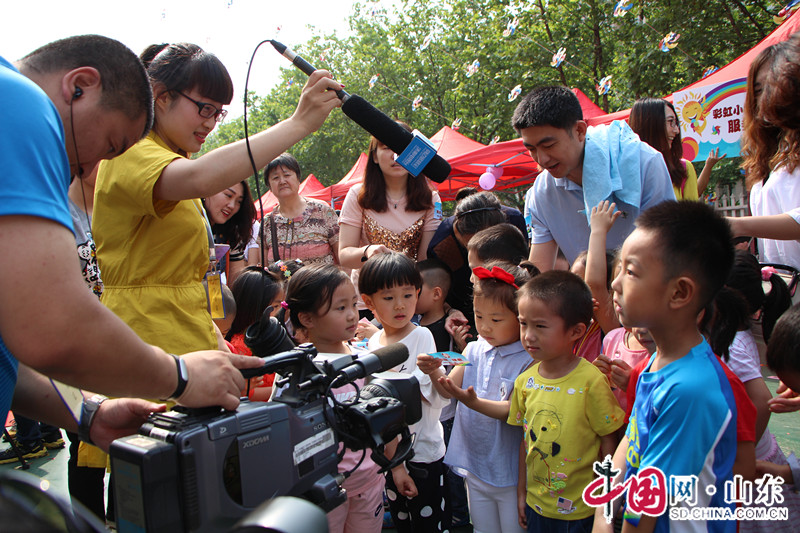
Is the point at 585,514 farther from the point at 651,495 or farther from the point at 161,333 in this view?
the point at 161,333

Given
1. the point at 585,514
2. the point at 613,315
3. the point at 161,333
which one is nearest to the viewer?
the point at 161,333

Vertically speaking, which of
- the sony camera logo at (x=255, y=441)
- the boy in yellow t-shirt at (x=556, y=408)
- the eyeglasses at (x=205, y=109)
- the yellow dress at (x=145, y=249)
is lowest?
the boy in yellow t-shirt at (x=556, y=408)

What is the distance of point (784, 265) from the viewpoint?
2381 mm

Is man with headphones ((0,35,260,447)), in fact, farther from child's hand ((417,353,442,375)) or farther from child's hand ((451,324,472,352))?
child's hand ((451,324,472,352))

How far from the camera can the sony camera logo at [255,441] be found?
3.51 feet

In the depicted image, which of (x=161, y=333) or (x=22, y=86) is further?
(x=161, y=333)

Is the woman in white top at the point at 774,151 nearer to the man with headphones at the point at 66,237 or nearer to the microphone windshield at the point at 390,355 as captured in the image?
the microphone windshield at the point at 390,355

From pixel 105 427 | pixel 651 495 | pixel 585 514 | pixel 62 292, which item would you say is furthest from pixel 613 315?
pixel 62 292

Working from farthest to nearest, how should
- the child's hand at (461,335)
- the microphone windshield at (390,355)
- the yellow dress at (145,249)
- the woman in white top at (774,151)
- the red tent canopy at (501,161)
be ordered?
the red tent canopy at (501,161) → the child's hand at (461,335) → the woman in white top at (774,151) → the yellow dress at (145,249) → the microphone windshield at (390,355)

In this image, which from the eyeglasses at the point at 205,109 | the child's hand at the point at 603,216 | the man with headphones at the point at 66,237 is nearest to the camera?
the man with headphones at the point at 66,237

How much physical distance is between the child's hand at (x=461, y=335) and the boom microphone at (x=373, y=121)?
109 cm

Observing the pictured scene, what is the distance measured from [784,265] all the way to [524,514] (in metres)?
1.53

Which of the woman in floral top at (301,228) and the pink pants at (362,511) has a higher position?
the woman in floral top at (301,228)

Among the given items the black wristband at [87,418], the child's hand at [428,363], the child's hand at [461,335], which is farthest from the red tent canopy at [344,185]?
the black wristband at [87,418]
